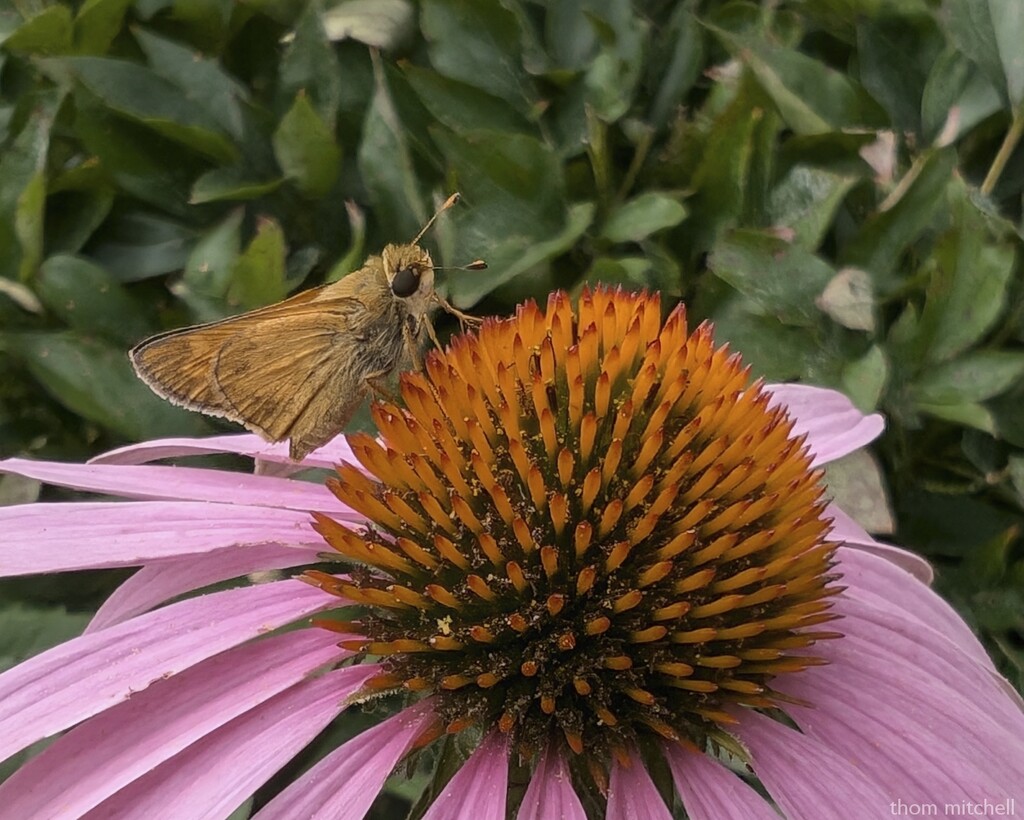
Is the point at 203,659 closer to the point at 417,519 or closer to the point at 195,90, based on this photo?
the point at 417,519

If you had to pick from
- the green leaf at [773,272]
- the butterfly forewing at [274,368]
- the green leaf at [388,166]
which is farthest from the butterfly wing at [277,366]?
the green leaf at [773,272]

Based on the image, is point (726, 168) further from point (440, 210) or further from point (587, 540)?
point (587, 540)

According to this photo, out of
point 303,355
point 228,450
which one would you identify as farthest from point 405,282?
point 228,450

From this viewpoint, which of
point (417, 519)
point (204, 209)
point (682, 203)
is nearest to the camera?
point (417, 519)

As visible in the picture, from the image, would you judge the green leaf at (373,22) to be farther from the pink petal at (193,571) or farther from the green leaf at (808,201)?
the pink petal at (193,571)

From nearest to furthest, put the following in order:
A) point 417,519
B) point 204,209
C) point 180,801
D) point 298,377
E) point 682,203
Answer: point 180,801
point 417,519
point 298,377
point 682,203
point 204,209

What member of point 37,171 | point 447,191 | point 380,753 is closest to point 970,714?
point 380,753
